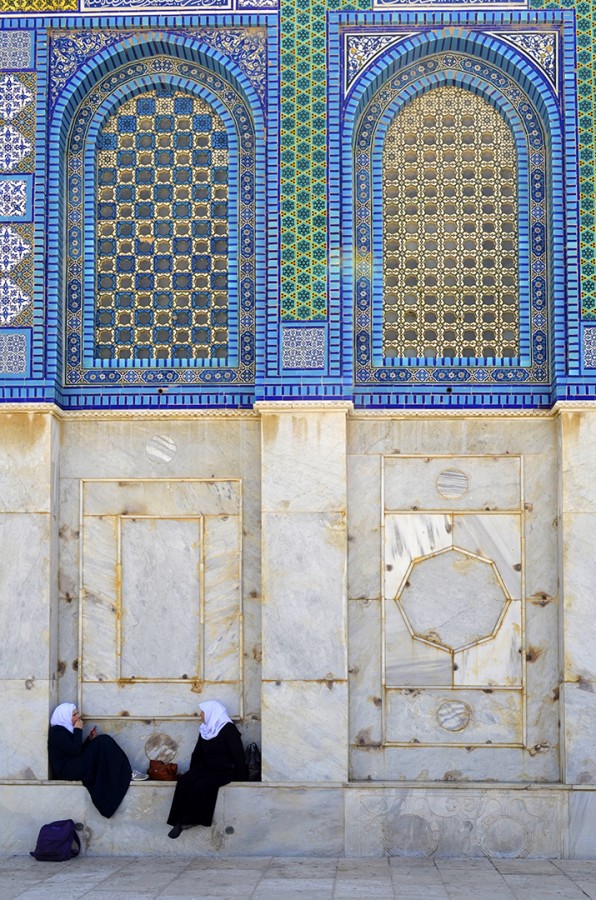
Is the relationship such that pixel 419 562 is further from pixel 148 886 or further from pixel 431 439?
pixel 148 886

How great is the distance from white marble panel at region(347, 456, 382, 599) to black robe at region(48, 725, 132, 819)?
5.94 ft

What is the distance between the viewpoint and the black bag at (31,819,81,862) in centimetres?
848

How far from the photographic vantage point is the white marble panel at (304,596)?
874cm

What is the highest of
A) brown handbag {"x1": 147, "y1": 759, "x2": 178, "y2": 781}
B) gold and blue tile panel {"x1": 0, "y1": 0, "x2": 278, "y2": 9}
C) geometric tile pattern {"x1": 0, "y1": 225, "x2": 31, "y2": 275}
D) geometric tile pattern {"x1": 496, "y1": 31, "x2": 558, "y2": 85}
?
gold and blue tile panel {"x1": 0, "y1": 0, "x2": 278, "y2": 9}

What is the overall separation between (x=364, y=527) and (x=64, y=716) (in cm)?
225

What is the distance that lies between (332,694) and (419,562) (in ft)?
3.36

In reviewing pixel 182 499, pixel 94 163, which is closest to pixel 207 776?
pixel 182 499

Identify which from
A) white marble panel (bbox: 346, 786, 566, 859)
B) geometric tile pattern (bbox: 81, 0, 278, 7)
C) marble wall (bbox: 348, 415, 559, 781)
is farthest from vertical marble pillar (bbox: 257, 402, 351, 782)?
geometric tile pattern (bbox: 81, 0, 278, 7)

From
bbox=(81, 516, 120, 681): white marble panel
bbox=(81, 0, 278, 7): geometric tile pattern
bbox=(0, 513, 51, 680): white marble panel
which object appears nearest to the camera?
bbox=(0, 513, 51, 680): white marble panel

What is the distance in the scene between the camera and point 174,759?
8.95 m

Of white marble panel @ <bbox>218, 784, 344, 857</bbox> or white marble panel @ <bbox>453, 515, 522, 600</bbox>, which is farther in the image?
white marble panel @ <bbox>453, 515, 522, 600</bbox>

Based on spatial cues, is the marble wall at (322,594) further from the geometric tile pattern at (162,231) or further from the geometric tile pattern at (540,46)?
the geometric tile pattern at (540,46)

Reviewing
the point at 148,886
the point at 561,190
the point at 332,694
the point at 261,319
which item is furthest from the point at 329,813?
the point at 561,190

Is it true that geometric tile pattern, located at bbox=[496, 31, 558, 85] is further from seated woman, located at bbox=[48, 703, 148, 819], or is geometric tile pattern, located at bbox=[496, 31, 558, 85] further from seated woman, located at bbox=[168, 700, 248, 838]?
seated woman, located at bbox=[48, 703, 148, 819]
